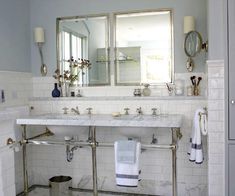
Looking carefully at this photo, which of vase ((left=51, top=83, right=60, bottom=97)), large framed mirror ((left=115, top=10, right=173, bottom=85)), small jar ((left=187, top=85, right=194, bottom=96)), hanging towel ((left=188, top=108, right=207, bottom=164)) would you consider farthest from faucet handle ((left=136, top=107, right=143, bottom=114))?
vase ((left=51, top=83, right=60, bottom=97))

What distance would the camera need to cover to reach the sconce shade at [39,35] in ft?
11.4

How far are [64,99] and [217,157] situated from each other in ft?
6.08

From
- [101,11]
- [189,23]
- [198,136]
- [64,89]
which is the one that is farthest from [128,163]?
[101,11]

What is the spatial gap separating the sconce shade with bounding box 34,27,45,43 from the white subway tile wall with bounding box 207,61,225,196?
6.57 ft

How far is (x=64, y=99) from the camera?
11.4ft

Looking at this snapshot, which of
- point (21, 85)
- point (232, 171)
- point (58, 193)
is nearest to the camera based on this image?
point (232, 171)

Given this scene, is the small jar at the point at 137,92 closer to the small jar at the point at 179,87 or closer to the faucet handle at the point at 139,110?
the faucet handle at the point at 139,110

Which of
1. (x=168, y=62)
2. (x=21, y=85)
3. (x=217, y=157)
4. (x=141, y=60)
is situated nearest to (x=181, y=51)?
(x=168, y=62)

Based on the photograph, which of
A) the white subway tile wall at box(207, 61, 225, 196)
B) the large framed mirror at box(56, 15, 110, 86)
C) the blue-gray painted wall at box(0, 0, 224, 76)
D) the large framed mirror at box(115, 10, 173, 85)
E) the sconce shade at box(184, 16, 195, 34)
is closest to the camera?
the white subway tile wall at box(207, 61, 225, 196)

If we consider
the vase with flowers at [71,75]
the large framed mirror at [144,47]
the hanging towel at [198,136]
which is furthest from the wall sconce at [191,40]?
the vase with flowers at [71,75]

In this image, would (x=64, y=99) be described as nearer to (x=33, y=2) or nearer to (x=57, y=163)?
(x=57, y=163)

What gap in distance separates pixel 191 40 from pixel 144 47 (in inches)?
21.3

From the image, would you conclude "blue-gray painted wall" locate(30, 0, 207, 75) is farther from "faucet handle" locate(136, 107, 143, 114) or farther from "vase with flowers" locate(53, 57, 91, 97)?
"faucet handle" locate(136, 107, 143, 114)

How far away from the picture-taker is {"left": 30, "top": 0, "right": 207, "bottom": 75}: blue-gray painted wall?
10.2 feet
